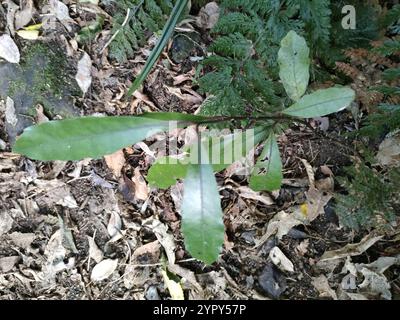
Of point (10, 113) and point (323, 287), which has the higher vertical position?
point (10, 113)

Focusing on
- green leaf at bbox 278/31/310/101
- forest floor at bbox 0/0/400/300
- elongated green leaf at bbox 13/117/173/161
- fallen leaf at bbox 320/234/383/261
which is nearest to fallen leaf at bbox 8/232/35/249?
forest floor at bbox 0/0/400/300

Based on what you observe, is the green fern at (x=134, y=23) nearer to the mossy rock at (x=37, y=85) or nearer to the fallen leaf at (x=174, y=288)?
the mossy rock at (x=37, y=85)

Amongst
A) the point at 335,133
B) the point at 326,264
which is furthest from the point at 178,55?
the point at 326,264

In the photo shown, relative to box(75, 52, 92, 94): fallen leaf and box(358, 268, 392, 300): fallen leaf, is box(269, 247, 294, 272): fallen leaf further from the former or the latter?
box(75, 52, 92, 94): fallen leaf

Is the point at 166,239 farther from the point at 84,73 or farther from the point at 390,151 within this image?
the point at 390,151

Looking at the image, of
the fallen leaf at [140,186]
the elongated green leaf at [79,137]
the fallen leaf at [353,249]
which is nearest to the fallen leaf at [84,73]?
the fallen leaf at [140,186]

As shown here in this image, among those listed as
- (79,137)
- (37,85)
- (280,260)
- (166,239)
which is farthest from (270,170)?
(37,85)
